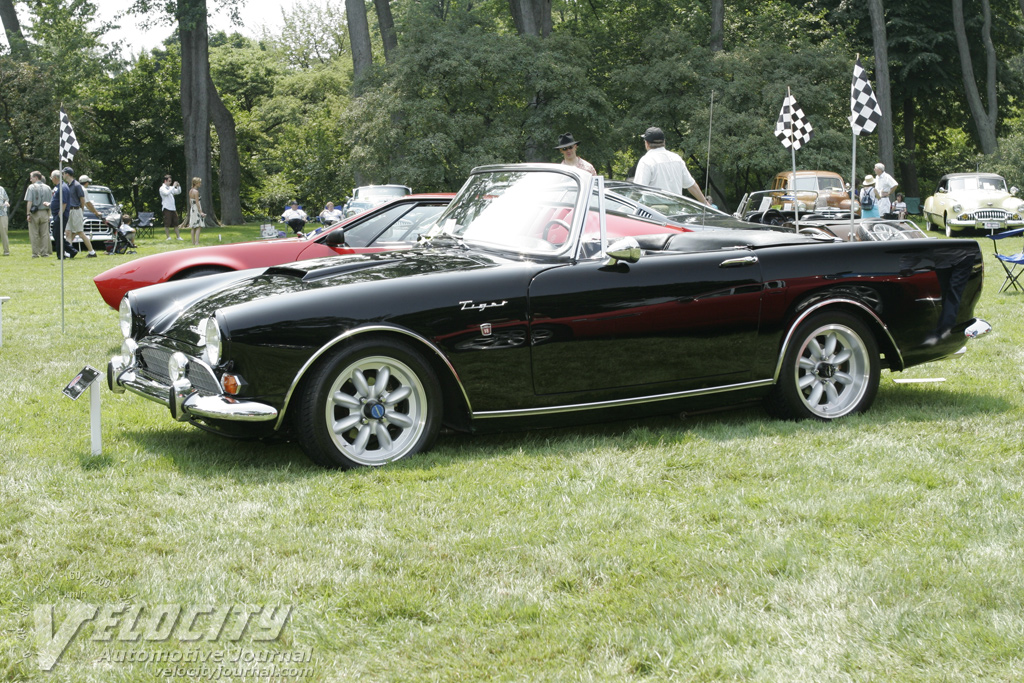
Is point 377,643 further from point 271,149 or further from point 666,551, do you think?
point 271,149

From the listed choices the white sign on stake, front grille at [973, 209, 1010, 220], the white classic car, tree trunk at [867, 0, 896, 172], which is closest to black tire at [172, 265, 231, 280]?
the white sign on stake

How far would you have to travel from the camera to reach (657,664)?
295 centimetres

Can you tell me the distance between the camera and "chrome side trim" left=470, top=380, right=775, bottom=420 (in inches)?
202

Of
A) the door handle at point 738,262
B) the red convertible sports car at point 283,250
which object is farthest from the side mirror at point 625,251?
the red convertible sports car at point 283,250

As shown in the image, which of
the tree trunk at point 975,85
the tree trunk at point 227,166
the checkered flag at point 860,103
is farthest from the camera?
the tree trunk at point 227,166

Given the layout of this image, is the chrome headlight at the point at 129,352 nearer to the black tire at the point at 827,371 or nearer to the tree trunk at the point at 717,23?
the black tire at the point at 827,371

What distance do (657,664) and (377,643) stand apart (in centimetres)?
81

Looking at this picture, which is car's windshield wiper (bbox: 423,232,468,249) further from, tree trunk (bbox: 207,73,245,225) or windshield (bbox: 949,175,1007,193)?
tree trunk (bbox: 207,73,245,225)

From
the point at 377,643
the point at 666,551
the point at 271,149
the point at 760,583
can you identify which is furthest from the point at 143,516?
the point at 271,149

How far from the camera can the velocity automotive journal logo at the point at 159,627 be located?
3.02 meters

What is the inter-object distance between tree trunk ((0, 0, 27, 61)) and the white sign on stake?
106 ft

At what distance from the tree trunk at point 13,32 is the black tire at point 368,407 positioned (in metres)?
32.9

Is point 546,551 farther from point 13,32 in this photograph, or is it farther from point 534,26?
point 13,32

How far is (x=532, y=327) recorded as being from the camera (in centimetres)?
509
